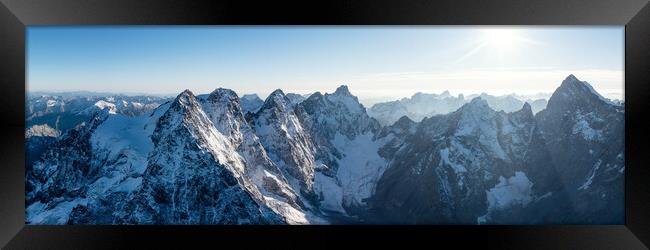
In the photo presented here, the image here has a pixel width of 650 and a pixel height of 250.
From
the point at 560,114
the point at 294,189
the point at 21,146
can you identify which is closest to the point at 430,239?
the point at 21,146

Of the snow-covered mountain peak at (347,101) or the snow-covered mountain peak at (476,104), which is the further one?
the snow-covered mountain peak at (347,101)

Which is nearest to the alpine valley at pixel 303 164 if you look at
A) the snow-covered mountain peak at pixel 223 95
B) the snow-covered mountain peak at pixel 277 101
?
the snow-covered mountain peak at pixel 223 95

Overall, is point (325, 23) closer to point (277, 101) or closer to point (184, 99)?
point (184, 99)

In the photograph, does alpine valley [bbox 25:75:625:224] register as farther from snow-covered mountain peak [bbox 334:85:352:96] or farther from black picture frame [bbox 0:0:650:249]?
black picture frame [bbox 0:0:650:249]

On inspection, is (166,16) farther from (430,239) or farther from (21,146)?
(430,239)

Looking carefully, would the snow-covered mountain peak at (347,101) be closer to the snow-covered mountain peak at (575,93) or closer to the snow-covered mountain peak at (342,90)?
the snow-covered mountain peak at (342,90)

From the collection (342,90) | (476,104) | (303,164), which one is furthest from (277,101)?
(476,104)
